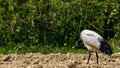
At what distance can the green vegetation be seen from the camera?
10148 mm

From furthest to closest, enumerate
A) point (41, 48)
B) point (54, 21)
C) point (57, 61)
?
point (54, 21)
point (41, 48)
point (57, 61)

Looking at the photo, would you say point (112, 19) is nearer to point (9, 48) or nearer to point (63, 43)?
point (63, 43)

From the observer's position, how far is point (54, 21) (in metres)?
10.2

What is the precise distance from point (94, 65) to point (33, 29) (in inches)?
155

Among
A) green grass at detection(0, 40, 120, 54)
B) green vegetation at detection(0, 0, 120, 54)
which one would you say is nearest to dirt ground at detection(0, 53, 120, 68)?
green grass at detection(0, 40, 120, 54)

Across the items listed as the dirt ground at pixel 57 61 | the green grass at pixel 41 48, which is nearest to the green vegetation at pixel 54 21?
the green grass at pixel 41 48

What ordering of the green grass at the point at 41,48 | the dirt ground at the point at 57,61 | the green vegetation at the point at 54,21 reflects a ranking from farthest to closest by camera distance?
1. the green vegetation at the point at 54,21
2. the green grass at the point at 41,48
3. the dirt ground at the point at 57,61

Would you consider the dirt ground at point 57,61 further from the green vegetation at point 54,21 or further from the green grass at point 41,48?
the green vegetation at point 54,21

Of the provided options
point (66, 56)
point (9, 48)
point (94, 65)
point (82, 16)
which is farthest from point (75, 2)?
point (94, 65)

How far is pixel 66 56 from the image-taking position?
7.69 metres

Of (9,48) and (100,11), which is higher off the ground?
(100,11)

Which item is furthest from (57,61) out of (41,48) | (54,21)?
(54,21)

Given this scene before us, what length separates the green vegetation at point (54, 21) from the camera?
33.3 ft

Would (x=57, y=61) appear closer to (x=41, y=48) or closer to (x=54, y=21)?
(x=41, y=48)
